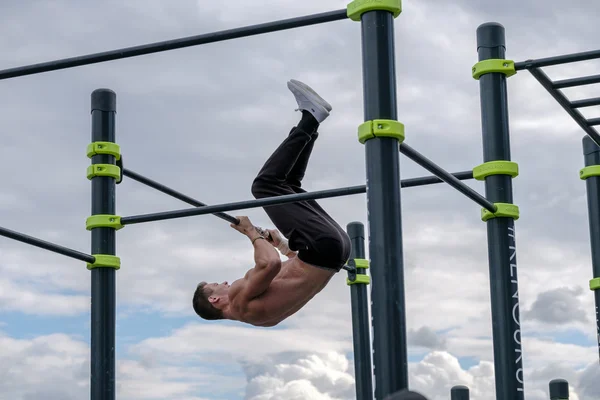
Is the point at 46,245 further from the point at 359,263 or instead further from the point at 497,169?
the point at 359,263

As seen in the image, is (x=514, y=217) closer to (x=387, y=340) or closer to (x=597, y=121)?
(x=597, y=121)

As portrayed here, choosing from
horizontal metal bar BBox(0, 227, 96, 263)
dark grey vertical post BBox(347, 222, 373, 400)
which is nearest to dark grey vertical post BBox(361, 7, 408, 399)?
horizontal metal bar BBox(0, 227, 96, 263)

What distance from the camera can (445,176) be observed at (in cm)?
599

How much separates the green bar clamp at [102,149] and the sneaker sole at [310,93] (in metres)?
1.73

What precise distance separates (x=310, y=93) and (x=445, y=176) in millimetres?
1463

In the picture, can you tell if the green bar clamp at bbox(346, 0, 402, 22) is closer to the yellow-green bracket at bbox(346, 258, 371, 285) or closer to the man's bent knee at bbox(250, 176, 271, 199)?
the man's bent knee at bbox(250, 176, 271, 199)

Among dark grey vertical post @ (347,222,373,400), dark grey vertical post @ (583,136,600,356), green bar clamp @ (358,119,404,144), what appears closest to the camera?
green bar clamp @ (358,119,404,144)

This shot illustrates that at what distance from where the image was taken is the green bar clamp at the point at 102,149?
25.9ft

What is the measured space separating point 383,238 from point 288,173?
2.43 meters

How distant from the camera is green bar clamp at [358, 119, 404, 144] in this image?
503cm

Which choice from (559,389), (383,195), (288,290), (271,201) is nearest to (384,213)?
(383,195)

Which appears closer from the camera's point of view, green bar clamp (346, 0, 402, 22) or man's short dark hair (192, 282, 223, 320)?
green bar clamp (346, 0, 402, 22)

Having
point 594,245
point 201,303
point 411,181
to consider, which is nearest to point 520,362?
point 411,181

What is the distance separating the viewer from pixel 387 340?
15.9 feet
